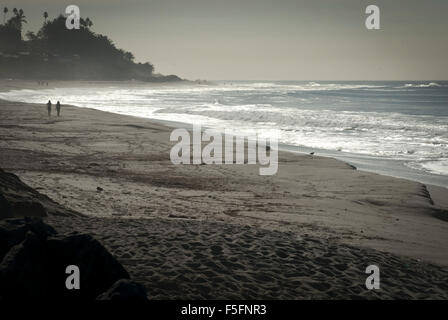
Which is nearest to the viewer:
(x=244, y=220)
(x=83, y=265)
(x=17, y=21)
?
(x=83, y=265)

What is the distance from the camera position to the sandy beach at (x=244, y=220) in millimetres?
5816

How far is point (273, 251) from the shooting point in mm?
6836

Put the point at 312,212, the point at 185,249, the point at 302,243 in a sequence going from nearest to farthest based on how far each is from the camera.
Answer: the point at 185,249
the point at 302,243
the point at 312,212

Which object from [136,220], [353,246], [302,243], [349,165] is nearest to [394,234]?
[353,246]

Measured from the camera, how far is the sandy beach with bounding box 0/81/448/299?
5816 mm

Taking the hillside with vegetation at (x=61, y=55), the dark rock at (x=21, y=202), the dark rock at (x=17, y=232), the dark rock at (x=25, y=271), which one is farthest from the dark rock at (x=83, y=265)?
the hillside with vegetation at (x=61, y=55)

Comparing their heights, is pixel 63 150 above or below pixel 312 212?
above

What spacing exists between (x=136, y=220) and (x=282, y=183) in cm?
624

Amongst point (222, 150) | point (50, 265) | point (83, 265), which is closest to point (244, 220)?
point (83, 265)

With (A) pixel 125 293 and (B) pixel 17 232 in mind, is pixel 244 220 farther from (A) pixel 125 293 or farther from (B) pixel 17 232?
(A) pixel 125 293

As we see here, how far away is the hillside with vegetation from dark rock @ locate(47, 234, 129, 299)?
11400 cm

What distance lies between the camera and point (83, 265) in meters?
4.61

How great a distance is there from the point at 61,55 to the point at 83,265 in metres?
143

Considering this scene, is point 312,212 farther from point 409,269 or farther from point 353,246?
point 409,269
